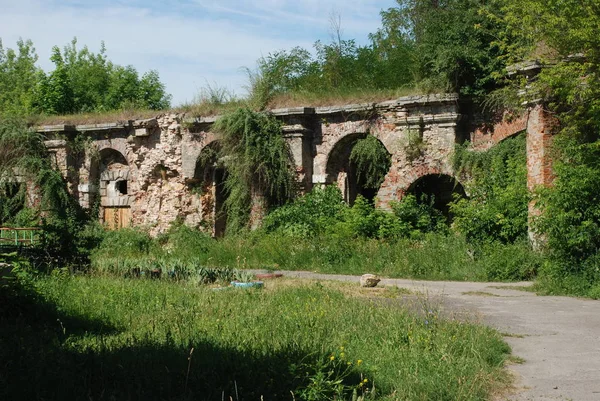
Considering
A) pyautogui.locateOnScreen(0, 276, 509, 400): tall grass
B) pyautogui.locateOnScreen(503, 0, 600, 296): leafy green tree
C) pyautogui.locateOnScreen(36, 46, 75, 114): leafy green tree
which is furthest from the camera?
pyautogui.locateOnScreen(36, 46, 75, 114): leafy green tree

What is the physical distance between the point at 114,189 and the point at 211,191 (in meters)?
3.68

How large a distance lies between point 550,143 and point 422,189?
6.08m

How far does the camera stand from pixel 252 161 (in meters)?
19.6

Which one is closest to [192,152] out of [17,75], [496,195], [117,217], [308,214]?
[117,217]

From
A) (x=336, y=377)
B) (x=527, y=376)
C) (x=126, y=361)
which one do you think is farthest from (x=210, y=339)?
(x=527, y=376)

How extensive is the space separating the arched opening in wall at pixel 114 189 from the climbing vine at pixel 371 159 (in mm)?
7858

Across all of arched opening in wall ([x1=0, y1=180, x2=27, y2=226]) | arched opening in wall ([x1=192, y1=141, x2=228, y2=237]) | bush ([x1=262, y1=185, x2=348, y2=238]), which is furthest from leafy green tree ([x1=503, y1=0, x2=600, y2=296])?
arched opening in wall ([x1=0, y1=180, x2=27, y2=226])

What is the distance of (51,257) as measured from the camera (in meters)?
13.2

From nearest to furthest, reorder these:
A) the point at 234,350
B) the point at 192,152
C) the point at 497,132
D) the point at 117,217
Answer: the point at 234,350 → the point at 497,132 → the point at 192,152 → the point at 117,217

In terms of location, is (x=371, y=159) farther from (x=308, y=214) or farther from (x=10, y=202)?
(x=10, y=202)

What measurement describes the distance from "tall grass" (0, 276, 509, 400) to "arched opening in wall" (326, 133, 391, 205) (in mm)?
9695

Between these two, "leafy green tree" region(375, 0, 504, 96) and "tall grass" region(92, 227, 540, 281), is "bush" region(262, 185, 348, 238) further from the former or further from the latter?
"leafy green tree" region(375, 0, 504, 96)

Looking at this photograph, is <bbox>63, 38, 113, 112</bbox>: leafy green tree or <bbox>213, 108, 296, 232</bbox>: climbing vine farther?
<bbox>63, 38, 113, 112</bbox>: leafy green tree

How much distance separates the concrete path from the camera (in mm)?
6234
